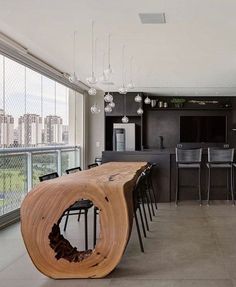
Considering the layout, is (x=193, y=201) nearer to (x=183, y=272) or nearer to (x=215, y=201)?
(x=215, y=201)

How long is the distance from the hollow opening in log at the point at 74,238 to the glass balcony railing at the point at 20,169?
88 centimetres

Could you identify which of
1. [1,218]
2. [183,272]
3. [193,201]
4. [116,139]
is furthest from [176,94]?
[183,272]

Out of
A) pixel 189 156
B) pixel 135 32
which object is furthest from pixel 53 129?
pixel 135 32

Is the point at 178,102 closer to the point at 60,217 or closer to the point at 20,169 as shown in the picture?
the point at 20,169

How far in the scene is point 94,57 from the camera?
18.1ft

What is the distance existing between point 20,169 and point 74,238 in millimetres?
1692

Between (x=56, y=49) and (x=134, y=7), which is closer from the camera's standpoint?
(x=134, y=7)

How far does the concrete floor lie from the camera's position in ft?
9.81

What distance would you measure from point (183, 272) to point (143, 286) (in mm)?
483

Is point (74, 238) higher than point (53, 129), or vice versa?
point (53, 129)

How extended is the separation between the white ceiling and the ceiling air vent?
0.22 ft

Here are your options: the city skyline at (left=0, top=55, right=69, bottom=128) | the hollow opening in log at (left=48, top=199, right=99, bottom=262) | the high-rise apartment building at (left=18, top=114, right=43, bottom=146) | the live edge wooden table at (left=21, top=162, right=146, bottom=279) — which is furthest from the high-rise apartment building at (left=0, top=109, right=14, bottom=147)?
the live edge wooden table at (left=21, top=162, right=146, bottom=279)

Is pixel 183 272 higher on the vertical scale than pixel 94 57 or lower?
lower

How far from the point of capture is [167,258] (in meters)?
3.57
